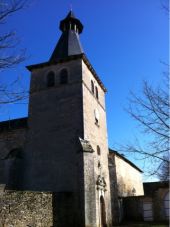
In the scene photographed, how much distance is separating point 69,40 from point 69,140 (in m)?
9.76

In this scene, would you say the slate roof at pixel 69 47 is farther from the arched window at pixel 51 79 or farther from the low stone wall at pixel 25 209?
the low stone wall at pixel 25 209

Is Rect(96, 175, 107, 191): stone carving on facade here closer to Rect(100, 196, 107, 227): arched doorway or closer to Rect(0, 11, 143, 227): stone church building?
Rect(0, 11, 143, 227): stone church building

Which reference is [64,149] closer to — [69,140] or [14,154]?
[69,140]

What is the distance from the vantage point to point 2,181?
18.7m

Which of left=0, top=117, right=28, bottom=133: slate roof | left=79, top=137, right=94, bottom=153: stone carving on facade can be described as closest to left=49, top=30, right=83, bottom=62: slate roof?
left=0, top=117, right=28, bottom=133: slate roof

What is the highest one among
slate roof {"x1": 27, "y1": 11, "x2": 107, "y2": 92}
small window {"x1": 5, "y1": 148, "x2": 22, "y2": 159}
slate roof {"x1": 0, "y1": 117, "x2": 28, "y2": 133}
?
slate roof {"x1": 27, "y1": 11, "x2": 107, "y2": 92}

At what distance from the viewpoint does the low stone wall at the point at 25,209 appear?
38.1ft

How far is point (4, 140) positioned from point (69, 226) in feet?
27.1

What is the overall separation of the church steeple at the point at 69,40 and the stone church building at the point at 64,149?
105 mm

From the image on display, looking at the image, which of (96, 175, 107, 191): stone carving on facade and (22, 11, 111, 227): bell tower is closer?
(22, 11, 111, 227): bell tower

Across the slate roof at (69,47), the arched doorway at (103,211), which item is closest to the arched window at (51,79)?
the slate roof at (69,47)

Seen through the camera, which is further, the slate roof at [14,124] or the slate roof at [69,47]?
the slate roof at [69,47]

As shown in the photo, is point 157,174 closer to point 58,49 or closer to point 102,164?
point 102,164

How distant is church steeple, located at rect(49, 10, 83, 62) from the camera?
22502 millimetres
